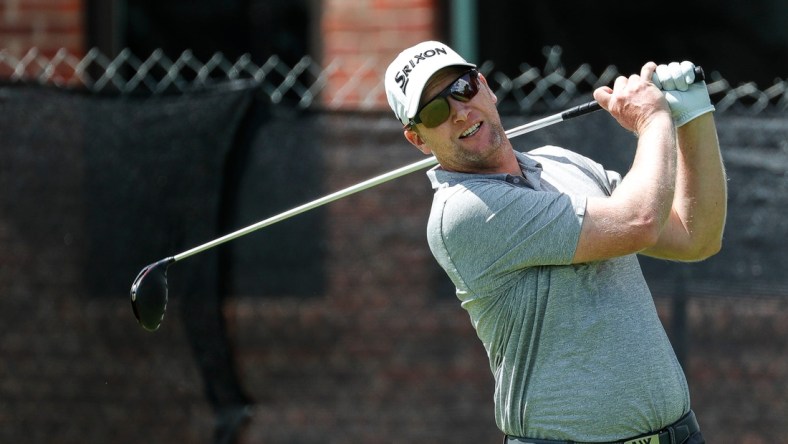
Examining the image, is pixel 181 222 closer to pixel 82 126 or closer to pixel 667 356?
pixel 82 126

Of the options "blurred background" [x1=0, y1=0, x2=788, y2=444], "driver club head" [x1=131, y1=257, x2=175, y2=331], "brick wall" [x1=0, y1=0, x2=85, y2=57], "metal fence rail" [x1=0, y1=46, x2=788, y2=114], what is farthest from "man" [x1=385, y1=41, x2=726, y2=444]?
"brick wall" [x1=0, y1=0, x2=85, y2=57]

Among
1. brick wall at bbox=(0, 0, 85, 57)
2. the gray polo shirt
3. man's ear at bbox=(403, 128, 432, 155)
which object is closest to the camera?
the gray polo shirt

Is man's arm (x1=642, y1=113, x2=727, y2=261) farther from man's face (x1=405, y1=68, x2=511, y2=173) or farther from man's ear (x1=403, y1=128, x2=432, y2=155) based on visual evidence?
man's ear (x1=403, y1=128, x2=432, y2=155)

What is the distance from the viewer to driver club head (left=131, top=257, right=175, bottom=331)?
3619 millimetres

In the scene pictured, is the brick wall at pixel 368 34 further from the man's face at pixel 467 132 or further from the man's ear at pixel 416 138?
the man's face at pixel 467 132

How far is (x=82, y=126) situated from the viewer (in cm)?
477

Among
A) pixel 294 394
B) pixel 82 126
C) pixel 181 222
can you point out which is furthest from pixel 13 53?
pixel 294 394

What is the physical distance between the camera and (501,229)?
283cm

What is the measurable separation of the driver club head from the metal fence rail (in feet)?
4.76

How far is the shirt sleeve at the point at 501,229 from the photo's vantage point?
9.13ft

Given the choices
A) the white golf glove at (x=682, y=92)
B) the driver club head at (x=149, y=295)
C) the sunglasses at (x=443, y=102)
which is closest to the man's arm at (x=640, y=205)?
the white golf glove at (x=682, y=92)

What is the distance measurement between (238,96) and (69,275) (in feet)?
3.05

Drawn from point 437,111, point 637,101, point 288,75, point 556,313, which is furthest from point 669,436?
point 288,75

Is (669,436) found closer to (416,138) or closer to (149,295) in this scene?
(416,138)
